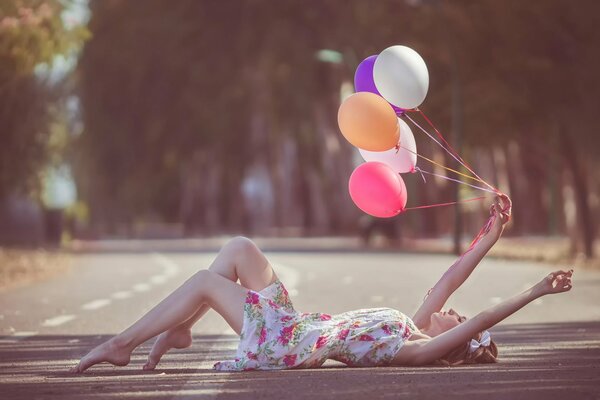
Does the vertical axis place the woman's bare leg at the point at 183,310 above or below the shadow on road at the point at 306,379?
above

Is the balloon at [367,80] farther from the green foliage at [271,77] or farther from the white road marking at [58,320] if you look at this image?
the green foliage at [271,77]

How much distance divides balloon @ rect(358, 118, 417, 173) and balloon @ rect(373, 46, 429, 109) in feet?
0.65

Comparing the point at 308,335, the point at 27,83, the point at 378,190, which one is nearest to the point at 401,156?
the point at 378,190

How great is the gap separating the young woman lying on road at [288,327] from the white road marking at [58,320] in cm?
545

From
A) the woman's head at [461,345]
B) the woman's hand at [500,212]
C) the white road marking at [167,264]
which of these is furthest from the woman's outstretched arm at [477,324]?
the white road marking at [167,264]

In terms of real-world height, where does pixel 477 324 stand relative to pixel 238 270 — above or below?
below

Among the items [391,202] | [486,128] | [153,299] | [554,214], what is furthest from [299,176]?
Answer: [391,202]

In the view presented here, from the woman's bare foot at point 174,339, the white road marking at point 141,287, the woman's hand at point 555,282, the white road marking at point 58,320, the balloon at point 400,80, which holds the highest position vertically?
the balloon at point 400,80

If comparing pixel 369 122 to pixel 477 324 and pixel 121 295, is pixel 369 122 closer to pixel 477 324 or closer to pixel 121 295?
pixel 477 324

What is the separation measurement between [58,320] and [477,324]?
7.31m

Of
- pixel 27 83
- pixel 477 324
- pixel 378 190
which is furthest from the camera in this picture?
pixel 27 83

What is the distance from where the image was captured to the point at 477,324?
888cm

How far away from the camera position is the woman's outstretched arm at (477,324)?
8.59m

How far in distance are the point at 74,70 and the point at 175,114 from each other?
382 centimetres
